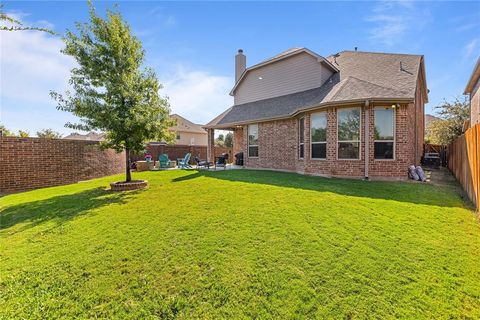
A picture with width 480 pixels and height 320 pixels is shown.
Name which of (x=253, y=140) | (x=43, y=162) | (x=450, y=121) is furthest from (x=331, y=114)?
(x=450, y=121)

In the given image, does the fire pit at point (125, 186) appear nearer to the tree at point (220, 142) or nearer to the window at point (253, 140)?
the window at point (253, 140)

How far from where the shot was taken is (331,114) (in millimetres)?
11328

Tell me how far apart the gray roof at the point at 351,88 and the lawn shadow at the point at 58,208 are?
928cm

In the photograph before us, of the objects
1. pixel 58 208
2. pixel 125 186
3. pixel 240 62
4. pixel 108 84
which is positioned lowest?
pixel 58 208

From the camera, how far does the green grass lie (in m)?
3.36

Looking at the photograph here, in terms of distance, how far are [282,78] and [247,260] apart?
49.5 ft

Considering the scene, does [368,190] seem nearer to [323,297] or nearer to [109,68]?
[323,297]

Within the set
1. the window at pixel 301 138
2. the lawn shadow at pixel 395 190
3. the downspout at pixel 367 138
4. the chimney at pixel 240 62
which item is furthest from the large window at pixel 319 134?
the chimney at pixel 240 62

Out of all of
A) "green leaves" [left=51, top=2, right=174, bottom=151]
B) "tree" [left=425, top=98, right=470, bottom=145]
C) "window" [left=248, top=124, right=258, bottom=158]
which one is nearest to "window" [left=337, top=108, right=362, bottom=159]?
"window" [left=248, top=124, right=258, bottom=158]

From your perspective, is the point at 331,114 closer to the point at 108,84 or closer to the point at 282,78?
the point at 282,78

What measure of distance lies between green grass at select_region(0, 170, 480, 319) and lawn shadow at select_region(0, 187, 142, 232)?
84 millimetres

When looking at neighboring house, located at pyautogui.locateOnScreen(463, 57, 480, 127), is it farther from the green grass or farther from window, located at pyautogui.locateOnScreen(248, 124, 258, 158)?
window, located at pyautogui.locateOnScreen(248, 124, 258, 158)

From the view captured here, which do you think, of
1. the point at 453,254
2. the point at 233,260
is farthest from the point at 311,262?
the point at 453,254

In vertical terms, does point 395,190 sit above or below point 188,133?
below
